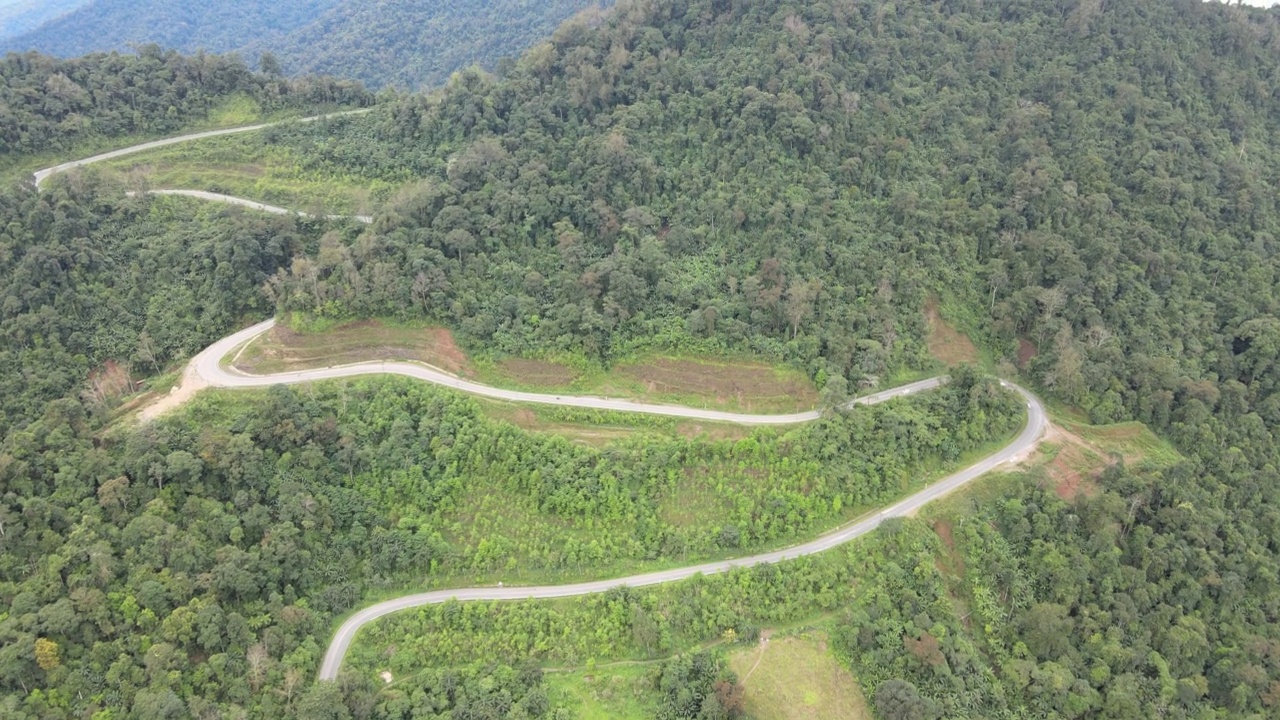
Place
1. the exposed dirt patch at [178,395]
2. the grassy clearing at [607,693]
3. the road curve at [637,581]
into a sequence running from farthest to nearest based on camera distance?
the exposed dirt patch at [178,395] → the road curve at [637,581] → the grassy clearing at [607,693]

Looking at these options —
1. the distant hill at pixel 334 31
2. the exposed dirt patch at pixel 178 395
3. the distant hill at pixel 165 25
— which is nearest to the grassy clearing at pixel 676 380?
the exposed dirt patch at pixel 178 395

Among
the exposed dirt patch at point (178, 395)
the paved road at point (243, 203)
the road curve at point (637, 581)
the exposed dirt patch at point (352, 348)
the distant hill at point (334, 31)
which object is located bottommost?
the road curve at point (637, 581)

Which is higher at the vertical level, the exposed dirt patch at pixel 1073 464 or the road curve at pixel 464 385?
the road curve at pixel 464 385

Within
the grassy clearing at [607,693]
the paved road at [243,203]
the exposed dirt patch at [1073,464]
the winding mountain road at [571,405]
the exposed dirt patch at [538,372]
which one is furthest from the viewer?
the paved road at [243,203]

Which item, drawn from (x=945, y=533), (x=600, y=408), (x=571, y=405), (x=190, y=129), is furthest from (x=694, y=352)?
(x=190, y=129)

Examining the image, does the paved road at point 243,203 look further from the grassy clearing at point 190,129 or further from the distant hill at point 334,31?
the distant hill at point 334,31

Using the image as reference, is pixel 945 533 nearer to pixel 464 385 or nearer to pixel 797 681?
pixel 797 681

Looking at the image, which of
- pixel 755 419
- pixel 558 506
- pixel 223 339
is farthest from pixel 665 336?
pixel 223 339
